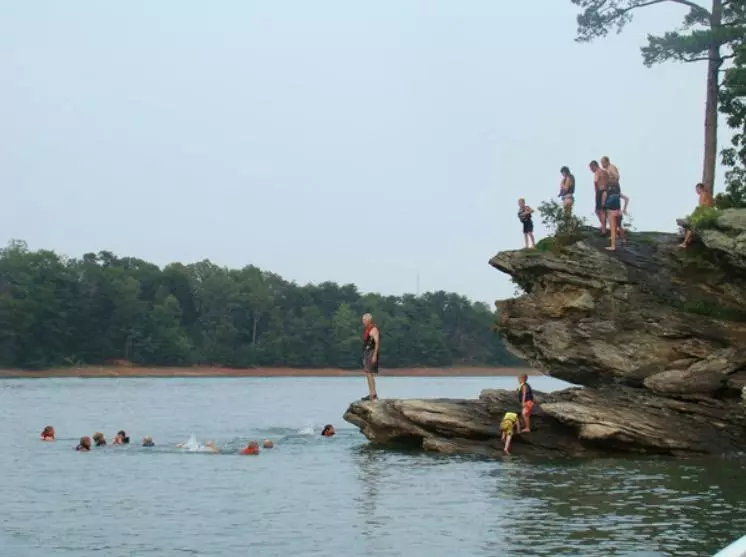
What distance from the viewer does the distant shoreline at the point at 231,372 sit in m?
130

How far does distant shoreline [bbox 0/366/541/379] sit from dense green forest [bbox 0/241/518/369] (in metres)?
0.99

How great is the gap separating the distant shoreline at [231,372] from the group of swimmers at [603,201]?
101 metres

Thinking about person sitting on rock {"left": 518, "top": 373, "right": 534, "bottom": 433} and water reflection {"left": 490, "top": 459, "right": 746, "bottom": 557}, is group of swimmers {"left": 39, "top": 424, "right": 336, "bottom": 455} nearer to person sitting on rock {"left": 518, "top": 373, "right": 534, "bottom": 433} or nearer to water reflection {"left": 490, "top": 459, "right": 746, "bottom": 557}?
person sitting on rock {"left": 518, "top": 373, "right": 534, "bottom": 433}

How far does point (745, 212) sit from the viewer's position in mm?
33188

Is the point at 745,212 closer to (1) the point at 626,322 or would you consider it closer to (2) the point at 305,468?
(1) the point at 626,322

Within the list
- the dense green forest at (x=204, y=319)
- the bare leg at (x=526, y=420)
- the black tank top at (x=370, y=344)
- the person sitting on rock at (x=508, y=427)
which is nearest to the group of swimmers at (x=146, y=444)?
the black tank top at (x=370, y=344)

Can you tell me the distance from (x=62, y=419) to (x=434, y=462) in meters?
33.3

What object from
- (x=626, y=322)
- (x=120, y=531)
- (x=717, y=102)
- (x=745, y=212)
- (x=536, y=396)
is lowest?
(x=120, y=531)

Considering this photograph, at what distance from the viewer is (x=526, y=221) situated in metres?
38.1

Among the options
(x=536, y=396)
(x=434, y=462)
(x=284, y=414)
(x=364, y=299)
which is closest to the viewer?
(x=434, y=462)

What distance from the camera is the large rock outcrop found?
32656 millimetres

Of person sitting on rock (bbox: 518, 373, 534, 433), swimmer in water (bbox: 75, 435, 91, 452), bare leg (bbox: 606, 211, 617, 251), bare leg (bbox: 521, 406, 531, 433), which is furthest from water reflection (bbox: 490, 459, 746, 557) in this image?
swimmer in water (bbox: 75, 435, 91, 452)

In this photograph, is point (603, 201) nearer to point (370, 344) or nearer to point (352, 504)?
point (370, 344)

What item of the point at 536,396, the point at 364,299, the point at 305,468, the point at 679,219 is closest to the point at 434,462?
the point at 305,468
